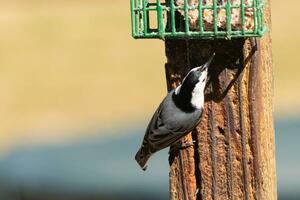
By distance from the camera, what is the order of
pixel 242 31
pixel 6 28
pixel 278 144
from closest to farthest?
pixel 242 31 < pixel 278 144 < pixel 6 28

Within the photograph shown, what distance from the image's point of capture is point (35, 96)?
1967cm

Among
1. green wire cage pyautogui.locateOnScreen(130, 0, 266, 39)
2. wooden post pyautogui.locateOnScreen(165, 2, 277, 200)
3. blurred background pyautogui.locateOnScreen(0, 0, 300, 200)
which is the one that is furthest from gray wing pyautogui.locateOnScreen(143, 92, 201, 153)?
blurred background pyautogui.locateOnScreen(0, 0, 300, 200)

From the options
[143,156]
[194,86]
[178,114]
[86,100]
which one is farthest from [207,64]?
[86,100]

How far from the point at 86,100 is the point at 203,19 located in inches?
544

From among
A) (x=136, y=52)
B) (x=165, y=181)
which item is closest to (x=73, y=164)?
(x=165, y=181)

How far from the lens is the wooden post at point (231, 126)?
5.30 m

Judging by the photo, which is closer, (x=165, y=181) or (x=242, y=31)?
(x=242, y=31)

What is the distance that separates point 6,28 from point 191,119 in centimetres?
2041

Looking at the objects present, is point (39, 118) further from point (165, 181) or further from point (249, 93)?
point (249, 93)

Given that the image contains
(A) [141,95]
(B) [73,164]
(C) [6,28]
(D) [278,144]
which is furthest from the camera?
(C) [6,28]

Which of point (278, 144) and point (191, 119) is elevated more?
point (191, 119)

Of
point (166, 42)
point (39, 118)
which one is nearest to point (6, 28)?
point (39, 118)

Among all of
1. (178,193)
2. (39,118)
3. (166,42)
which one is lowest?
(39,118)

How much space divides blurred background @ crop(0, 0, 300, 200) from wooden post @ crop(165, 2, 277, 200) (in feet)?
16.2
